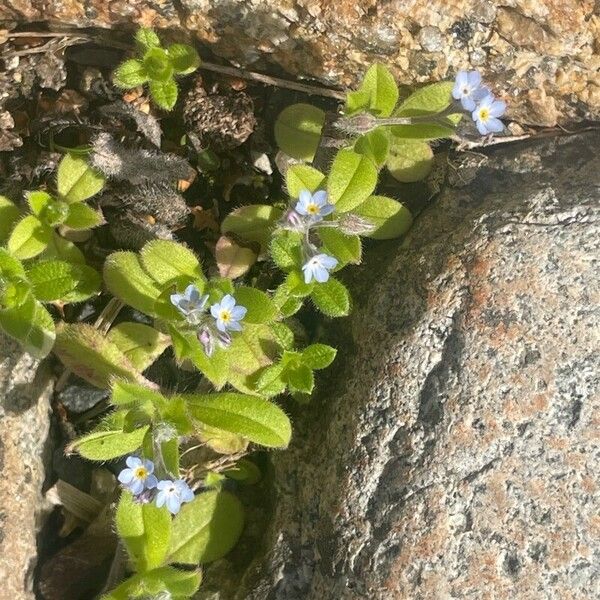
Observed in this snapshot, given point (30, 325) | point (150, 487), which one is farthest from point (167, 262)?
point (150, 487)

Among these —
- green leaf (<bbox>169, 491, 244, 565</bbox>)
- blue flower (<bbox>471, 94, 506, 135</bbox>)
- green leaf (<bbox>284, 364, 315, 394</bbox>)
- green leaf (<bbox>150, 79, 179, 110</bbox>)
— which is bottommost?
green leaf (<bbox>169, 491, 244, 565</bbox>)

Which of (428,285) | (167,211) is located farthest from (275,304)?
(167,211)

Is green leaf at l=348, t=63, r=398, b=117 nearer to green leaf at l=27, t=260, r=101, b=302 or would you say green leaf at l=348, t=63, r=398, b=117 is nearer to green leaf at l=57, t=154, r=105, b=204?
green leaf at l=57, t=154, r=105, b=204

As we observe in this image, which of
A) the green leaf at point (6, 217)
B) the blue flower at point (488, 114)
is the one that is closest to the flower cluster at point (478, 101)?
the blue flower at point (488, 114)

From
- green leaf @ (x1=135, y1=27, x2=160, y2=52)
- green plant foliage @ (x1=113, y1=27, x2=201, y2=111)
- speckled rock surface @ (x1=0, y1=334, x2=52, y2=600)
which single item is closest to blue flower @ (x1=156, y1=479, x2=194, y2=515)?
speckled rock surface @ (x1=0, y1=334, x2=52, y2=600)

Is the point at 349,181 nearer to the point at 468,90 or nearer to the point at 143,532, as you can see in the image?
the point at 468,90
